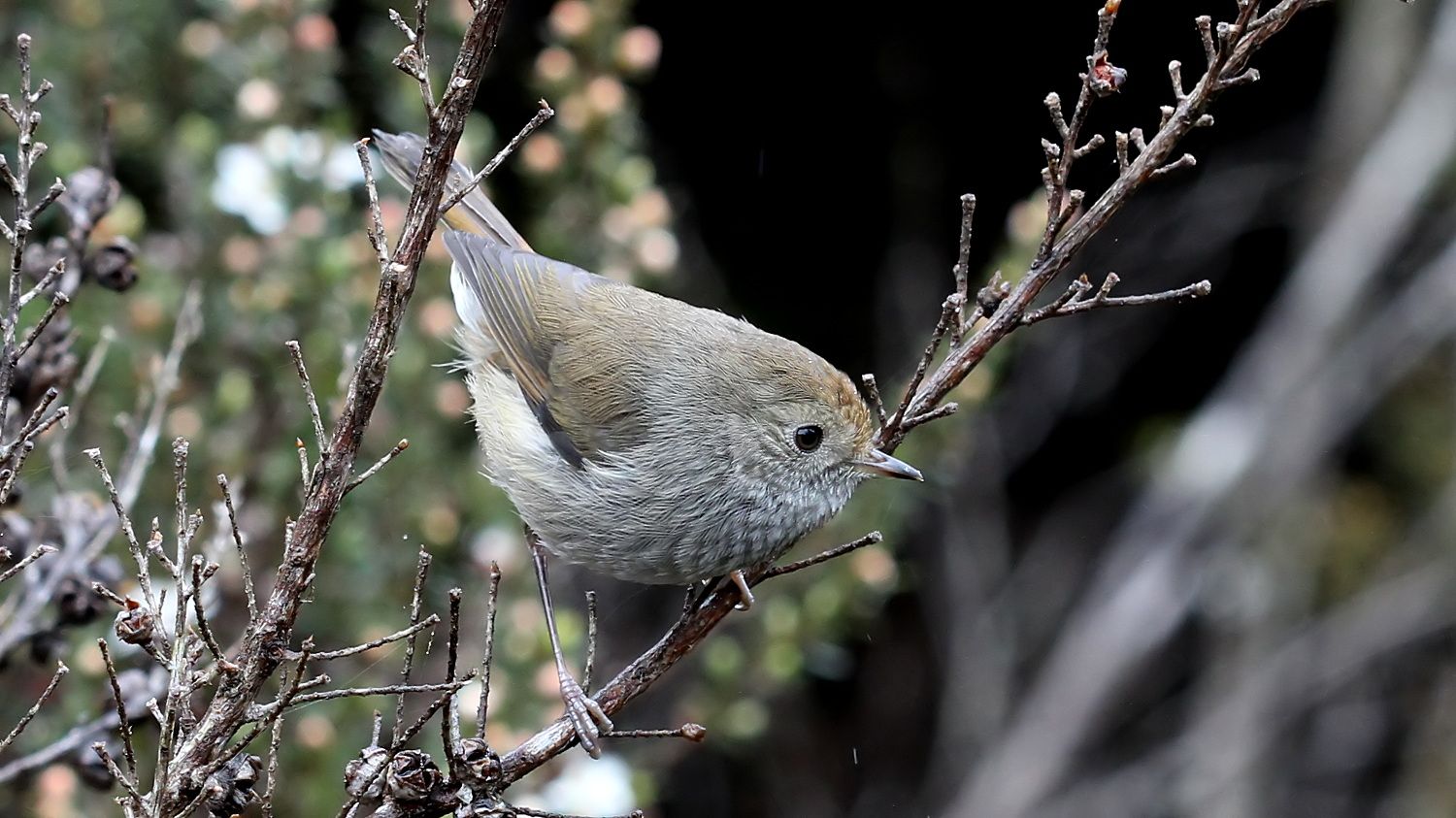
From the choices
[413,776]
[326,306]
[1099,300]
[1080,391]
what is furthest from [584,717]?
[1080,391]

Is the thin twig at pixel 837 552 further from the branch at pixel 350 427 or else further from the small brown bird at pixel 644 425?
the branch at pixel 350 427

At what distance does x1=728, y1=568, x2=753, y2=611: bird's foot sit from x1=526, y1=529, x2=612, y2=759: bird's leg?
32 cm

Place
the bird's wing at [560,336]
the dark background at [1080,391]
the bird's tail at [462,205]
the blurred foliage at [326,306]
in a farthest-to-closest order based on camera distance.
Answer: the dark background at [1080,391] → the blurred foliage at [326,306] → the bird's tail at [462,205] → the bird's wing at [560,336]

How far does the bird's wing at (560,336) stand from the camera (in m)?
Answer: 3.00

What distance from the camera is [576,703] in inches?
90.7

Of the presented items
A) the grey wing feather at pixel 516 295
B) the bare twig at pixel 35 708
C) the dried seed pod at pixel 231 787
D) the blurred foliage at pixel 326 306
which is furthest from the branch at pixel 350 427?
the blurred foliage at pixel 326 306

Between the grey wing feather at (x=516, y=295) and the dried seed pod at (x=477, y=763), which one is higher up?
the dried seed pod at (x=477, y=763)

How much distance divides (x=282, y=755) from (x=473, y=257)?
4.16ft

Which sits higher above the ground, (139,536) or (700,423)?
(700,423)

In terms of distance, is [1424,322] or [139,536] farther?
[1424,322]

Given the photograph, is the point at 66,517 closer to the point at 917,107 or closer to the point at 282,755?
the point at 282,755

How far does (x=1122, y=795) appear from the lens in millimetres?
5949

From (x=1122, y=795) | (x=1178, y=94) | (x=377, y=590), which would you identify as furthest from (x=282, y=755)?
(x=1122, y=795)

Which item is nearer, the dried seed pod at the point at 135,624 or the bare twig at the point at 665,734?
the dried seed pod at the point at 135,624
